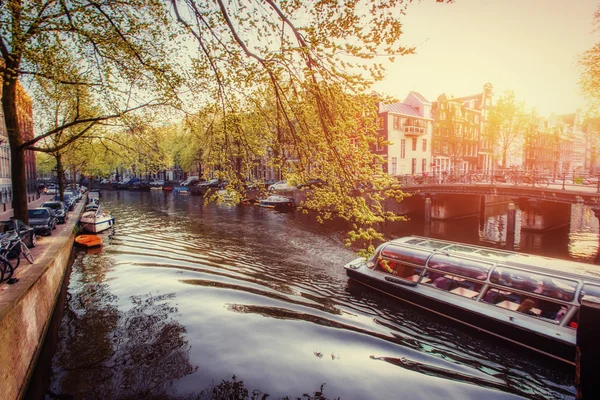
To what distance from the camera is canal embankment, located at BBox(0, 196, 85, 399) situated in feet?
21.4

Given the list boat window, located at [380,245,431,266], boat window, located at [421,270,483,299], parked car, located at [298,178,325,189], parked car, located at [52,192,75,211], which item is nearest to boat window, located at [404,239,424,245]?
boat window, located at [380,245,431,266]

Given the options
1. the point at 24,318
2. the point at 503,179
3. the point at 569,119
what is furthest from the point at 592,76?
the point at 569,119

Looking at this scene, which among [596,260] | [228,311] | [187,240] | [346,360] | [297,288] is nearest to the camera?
[346,360]

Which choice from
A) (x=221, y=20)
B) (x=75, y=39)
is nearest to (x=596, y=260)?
(x=221, y=20)

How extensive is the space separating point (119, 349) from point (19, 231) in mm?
7143

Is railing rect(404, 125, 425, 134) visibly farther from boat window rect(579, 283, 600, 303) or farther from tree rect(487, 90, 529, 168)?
boat window rect(579, 283, 600, 303)

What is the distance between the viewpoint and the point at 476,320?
10156mm

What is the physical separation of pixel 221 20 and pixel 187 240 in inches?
686

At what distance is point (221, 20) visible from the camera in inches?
296

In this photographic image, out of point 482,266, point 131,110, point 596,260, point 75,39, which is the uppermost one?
point 75,39

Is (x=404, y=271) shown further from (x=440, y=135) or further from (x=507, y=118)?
(x=440, y=135)

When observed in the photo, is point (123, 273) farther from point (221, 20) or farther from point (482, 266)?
point (482, 266)

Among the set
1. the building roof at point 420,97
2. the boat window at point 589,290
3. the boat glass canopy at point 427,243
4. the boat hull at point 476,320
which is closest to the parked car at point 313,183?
the boat hull at point 476,320

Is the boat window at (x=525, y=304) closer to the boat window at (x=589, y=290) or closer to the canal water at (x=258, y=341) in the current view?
the boat window at (x=589, y=290)
